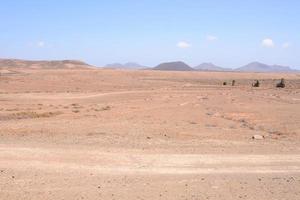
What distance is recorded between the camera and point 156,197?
9172mm

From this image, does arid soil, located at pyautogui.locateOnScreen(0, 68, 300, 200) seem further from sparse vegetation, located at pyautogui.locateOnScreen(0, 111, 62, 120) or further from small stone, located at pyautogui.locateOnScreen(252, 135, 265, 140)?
sparse vegetation, located at pyautogui.locateOnScreen(0, 111, 62, 120)

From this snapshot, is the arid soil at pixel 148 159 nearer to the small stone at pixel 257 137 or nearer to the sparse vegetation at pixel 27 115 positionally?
the small stone at pixel 257 137

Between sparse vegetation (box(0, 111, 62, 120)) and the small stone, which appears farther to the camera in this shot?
sparse vegetation (box(0, 111, 62, 120))

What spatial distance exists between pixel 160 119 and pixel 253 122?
4188mm

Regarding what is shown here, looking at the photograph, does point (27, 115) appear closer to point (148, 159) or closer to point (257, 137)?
point (257, 137)

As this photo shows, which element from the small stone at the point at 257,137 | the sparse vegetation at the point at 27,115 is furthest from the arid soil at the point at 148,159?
the sparse vegetation at the point at 27,115

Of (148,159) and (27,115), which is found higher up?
(148,159)

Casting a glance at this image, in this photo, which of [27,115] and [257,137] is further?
[27,115]

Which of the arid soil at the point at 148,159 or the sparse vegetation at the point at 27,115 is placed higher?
the arid soil at the point at 148,159

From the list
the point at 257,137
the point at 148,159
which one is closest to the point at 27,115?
the point at 257,137

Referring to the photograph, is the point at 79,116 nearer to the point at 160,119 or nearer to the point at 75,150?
the point at 160,119

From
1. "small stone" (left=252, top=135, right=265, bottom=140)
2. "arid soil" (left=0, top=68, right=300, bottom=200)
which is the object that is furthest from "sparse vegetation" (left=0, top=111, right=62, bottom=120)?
"small stone" (left=252, top=135, right=265, bottom=140)

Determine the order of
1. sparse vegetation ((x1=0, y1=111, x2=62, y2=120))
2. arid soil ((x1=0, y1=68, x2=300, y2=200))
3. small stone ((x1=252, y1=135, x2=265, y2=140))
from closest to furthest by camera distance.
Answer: arid soil ((x1=0, y1=68, x2=300, y2=200)) → small stone ((x1=252, y1=135, x2=265, y2=140)) → sparse vegetation ((x1=0, y1=111, x2=62, y2=120))

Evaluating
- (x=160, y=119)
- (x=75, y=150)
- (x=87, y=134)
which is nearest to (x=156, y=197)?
(x=75, y=150)
